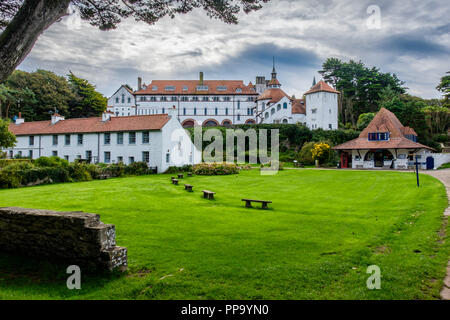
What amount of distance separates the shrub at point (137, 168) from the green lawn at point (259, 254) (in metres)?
16.4

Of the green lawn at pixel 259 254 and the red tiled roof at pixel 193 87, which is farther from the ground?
the red tiled roof at pixel 193 87

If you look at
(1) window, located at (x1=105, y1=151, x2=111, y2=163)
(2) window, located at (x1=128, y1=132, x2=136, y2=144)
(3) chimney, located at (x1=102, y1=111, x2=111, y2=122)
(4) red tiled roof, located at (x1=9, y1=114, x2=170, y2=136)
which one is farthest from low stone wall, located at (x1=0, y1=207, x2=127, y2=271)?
(3) chimney, located at (x1=102, y1=111, x2=111, y2=122)

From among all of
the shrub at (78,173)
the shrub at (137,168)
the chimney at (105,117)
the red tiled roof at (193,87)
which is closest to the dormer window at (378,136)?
the shrub at (137,168)

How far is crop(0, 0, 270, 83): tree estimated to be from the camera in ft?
18.5

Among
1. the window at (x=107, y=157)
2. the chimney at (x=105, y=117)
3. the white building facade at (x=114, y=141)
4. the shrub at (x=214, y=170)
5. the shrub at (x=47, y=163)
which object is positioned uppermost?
the chimney at (x=105, y=117)

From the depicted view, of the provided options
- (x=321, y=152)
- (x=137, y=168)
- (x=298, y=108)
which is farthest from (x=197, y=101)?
(x=137, y=168)

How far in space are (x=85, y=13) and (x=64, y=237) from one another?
6453 mm

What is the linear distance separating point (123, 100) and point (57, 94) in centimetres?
1418

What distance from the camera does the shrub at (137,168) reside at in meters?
29.5

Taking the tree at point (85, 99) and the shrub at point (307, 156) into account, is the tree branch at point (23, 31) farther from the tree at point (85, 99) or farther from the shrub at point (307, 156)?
the tree at point (85, 99)

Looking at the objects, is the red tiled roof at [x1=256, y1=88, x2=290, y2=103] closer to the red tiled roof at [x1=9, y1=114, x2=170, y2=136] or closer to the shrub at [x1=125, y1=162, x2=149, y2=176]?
the red tiled roof at [x1=9, y1=114, x2=170, y2=136]

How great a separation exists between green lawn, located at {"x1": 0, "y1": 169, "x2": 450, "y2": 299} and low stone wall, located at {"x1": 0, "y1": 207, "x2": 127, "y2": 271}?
0.95 feet
